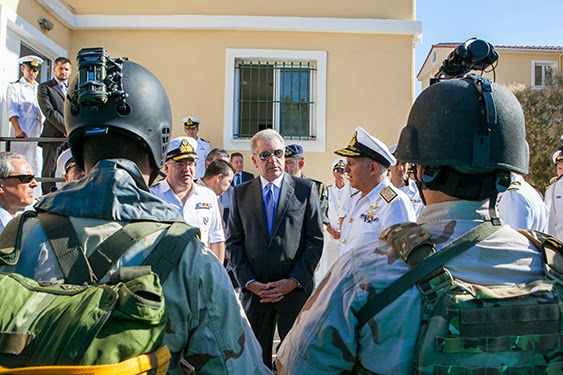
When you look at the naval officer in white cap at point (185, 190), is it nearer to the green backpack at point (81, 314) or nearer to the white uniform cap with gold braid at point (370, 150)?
the white uniform cap with gold braid at point (370, 150)

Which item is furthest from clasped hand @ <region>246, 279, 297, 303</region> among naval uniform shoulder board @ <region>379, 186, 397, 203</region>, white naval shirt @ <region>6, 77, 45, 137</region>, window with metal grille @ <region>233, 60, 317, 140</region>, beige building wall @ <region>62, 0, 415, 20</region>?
beige building wall @ <region>62, 0, 415, 20</region>

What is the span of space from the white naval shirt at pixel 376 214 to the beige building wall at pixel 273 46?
5731mm

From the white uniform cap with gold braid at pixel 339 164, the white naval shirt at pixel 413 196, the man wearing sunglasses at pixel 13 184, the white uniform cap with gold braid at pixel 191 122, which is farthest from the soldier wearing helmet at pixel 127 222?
the white uniform cap with gold braid at pixel 191 122

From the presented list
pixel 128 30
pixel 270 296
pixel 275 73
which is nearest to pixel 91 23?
pixel 128 30

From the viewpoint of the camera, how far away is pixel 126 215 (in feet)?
5.40

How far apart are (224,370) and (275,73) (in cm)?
890

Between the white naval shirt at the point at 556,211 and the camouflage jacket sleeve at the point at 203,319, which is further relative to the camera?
the white naval shirt at the point at 556,211

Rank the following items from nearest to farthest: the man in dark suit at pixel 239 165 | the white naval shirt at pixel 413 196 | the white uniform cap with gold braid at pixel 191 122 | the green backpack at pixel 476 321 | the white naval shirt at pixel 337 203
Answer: the green backpack at pixel 476 321, the white naval shirt at pixel 413 196, the white naval shirt at pixel 337 203, the man in dark suit at pixel 239 165, the white uniform cap with gold braid at pixel 191 122

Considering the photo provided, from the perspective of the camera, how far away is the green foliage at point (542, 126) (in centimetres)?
2206

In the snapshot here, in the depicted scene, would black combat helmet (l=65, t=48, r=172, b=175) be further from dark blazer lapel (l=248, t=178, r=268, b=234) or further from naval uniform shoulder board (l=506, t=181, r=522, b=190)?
naval uniform shoulder board (l=506, t=181, r=522, b=190)

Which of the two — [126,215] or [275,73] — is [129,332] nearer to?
[126,215]

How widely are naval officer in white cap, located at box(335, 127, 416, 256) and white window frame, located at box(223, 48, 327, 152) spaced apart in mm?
5616

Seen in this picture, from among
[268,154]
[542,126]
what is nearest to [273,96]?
[268,154]

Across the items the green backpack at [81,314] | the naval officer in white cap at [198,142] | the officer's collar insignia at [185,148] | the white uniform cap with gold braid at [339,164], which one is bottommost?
the green backpack at [81,314]
